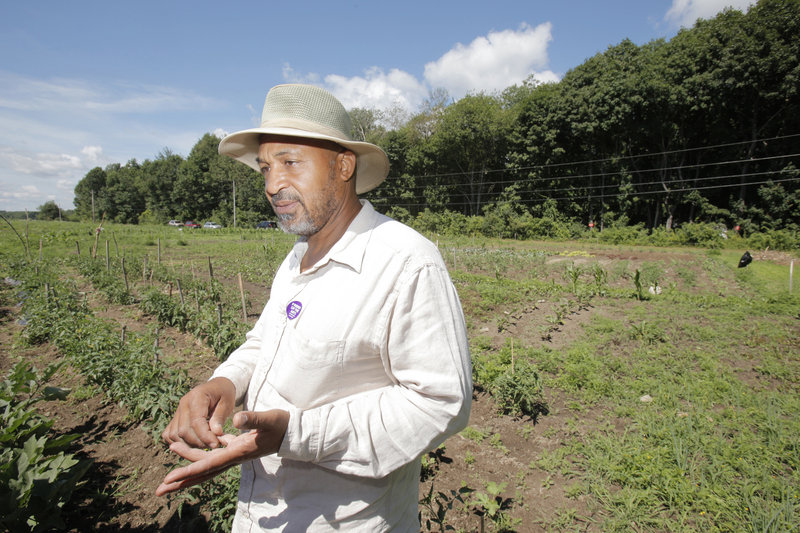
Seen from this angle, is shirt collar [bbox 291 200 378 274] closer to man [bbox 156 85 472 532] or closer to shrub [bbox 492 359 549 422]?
man [bbox 156 85 472 532]

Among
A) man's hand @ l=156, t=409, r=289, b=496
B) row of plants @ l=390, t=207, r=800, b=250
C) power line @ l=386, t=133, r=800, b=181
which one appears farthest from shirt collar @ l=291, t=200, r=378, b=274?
power line @ l=386, t=133, r=800, b=181

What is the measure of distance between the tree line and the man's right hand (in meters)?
34.2

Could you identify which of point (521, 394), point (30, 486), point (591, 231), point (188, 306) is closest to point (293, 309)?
point (30, 486)

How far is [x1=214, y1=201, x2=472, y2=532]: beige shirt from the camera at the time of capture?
1119mm

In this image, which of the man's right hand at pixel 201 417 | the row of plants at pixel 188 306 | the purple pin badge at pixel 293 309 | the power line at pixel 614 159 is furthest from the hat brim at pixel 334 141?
the power line at pixel 614 159

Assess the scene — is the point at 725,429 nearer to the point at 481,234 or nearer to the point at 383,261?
the point at 383,261

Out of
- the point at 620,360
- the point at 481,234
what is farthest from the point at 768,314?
the point at 481,234

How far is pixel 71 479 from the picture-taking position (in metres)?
2.58

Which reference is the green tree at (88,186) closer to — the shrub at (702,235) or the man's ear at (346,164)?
the shrub at (702,235)

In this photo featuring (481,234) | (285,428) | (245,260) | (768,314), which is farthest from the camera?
(481,234)

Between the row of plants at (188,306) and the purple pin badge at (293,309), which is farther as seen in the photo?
the row of plants at (188,306)

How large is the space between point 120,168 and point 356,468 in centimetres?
10413

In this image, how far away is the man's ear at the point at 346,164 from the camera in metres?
1.50

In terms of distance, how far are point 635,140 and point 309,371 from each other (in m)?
39.2
